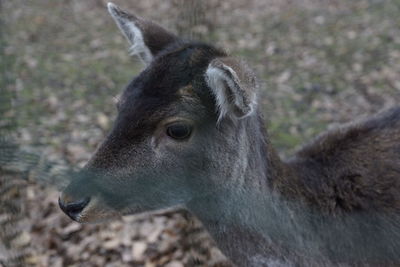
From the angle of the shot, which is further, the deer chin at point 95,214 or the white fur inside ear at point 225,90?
the deer chin at point 95,214

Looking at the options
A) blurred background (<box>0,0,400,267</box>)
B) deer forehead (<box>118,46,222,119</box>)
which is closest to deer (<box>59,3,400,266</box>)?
deer forehead (<box>118,46,222,119</box>)

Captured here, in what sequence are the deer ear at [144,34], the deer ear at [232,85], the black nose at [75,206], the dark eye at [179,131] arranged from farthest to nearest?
the deer ear at [144,34] → the dark eye at [179,131] → the black nose at [75,206] → the deer ear at [232,85]

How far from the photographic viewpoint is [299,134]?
18.0 feet

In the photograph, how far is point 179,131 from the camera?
2672 millimetres

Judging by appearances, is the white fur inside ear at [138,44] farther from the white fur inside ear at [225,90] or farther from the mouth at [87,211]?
the mouth at [87,211]

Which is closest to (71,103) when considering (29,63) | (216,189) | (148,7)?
(29,63)

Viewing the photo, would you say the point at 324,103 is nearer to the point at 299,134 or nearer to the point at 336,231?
the point at 299,134

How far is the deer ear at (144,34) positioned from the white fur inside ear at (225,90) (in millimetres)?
654

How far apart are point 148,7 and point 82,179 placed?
870 centimetres

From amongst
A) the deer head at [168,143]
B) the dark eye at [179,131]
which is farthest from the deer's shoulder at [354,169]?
the dark eye at [179,131]

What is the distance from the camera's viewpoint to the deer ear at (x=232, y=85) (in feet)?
7.73

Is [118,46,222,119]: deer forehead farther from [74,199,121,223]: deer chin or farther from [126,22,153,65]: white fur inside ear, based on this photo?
[74,199,121,223]: deer chin

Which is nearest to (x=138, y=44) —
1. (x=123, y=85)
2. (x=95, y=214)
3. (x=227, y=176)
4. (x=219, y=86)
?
(x=219, y=86)

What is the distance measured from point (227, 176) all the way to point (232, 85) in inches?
23.9
